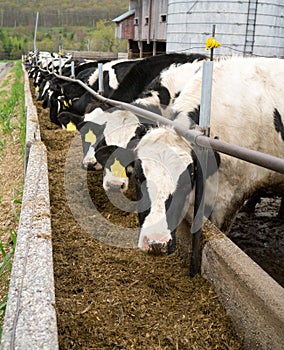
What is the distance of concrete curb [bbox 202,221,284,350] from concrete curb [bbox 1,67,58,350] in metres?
1.00

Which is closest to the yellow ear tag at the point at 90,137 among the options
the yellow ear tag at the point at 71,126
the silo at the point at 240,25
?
the yellow ear tag at the point at 71,126

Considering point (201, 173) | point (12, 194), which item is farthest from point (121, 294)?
point (12, 194)

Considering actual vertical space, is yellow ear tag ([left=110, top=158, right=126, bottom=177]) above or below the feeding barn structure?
below

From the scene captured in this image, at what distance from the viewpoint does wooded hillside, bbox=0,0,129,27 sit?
7812cm

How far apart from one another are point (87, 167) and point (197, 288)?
216cm

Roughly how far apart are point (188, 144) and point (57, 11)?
8931cm

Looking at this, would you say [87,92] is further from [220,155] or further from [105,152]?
[220,155]

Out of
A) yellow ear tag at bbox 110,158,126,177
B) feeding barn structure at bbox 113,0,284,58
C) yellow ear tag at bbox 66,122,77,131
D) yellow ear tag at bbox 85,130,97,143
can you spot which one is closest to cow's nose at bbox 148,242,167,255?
yellow ear tag at bbox 110,158,126,177

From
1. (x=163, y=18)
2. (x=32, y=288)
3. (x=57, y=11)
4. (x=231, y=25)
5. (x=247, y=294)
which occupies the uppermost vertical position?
(x=57, y=11)

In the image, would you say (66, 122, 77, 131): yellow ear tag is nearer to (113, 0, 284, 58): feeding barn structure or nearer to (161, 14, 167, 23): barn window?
(113, 0, 284, 58): feeding barn structure

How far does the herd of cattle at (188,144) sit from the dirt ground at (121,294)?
401 mm

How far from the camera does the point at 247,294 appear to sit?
2.06 m

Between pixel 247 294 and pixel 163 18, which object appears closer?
pixel 247 294

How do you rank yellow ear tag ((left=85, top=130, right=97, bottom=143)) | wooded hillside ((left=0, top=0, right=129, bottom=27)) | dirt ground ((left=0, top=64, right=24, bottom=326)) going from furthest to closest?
wooded hillside ((left=0, top=0, right=129, bottom=27)) → yellow ear tag ((left=85, top=130, right=97, bottom=143)) → dirt ground ((left=0, top=64, right=24, bottom=326))
